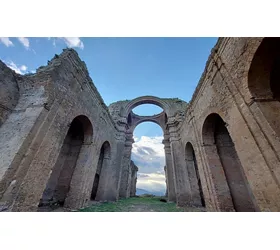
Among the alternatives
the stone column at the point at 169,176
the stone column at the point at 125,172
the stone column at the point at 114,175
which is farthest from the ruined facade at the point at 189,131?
the stone column at the point at 125,172

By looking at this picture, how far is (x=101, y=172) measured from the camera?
9.79 m

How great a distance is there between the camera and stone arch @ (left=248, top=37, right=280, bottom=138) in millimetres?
3236

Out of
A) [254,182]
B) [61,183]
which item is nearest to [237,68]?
[254,182]

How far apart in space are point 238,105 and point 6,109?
7.30 metres

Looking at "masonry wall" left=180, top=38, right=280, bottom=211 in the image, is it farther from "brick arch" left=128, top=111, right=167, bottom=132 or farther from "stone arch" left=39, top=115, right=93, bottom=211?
"brick arch" left=128, top=111, right=167, bottom=132

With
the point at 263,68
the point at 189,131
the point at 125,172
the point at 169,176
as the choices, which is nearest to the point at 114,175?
the point at 125,172

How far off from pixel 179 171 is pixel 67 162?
25.0 ft

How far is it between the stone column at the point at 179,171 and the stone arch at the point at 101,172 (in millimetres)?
5182

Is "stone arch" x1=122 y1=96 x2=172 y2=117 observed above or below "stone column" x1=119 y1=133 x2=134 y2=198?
above

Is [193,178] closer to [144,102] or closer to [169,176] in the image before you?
[169,176]

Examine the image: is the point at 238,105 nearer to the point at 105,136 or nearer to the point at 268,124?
the point at 268,124

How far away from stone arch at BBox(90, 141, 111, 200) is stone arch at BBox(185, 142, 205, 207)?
5928 millimetres

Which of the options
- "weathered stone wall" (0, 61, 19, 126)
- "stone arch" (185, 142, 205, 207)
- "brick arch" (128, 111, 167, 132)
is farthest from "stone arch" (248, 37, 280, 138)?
"brick arch" (128, 111, 167, 132)

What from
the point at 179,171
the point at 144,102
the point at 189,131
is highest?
the point at 144,102
